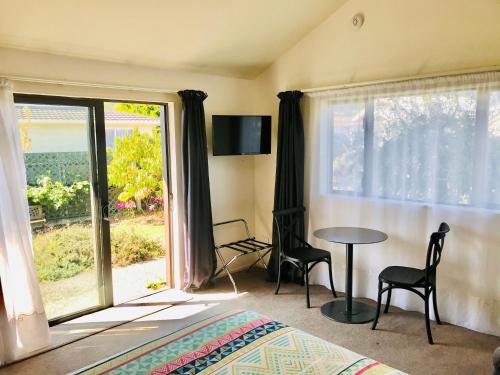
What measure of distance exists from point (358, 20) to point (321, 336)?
2.66m

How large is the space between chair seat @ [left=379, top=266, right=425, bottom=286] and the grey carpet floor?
42 cm

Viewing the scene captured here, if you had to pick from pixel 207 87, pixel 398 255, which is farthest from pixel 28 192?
pixel 398 255

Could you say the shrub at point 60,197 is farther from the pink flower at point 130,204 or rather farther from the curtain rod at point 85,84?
the curtain rod at point 85,84

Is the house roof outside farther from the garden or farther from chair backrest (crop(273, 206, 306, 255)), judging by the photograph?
chair backrest (crop(273, 206, 306, 255))

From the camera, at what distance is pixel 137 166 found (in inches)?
146

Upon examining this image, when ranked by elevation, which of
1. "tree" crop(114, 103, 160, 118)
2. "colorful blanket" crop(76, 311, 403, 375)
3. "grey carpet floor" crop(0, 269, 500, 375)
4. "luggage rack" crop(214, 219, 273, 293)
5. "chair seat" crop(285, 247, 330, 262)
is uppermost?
"tree" crop(114, 103, 160, 118)

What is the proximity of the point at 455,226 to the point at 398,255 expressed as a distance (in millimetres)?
551

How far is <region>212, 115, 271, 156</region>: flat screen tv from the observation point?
3912mm

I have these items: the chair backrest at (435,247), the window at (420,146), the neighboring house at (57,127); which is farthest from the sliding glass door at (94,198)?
the chair backrest at (435,247)

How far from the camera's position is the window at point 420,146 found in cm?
293

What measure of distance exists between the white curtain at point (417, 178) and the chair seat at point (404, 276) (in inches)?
10.1

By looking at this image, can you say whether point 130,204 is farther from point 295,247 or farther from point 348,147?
point 348,147

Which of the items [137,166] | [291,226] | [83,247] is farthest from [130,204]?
[291,226]

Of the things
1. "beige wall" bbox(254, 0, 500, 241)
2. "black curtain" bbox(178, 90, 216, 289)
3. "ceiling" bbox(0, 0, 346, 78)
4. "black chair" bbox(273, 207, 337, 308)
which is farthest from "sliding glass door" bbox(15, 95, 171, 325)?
"beige wall" bbox(254, 0, 500, 241)
